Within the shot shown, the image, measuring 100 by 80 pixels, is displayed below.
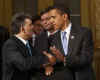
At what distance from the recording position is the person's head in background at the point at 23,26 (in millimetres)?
4246

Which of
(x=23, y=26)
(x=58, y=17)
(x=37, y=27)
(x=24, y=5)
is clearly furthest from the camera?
(x=24, y=5)

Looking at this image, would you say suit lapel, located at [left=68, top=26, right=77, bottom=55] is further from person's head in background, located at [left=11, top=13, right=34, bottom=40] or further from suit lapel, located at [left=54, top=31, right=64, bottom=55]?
person's head in background, located at [left=11, top=13, right=34, bottom=40]

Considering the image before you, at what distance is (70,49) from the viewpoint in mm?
4016

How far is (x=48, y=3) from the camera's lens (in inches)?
279

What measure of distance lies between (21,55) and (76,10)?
128 inches

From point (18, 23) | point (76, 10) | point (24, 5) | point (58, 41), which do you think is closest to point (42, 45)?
point (58, 41)

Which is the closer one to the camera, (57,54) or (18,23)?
(57,54)

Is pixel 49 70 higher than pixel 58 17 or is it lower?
lower

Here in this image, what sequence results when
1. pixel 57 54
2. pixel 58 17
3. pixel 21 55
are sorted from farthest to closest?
1. pixel 58 17
2. pixel 21 55
3. pixel 57 54

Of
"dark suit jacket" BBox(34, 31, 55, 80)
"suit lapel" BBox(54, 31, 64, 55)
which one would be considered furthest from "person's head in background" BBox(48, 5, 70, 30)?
"dark suit jacket" BBox(34, 31, 55, 80)

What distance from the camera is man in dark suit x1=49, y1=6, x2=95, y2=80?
391 centimetres

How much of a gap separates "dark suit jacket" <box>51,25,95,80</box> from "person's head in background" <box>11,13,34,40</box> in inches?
16.8

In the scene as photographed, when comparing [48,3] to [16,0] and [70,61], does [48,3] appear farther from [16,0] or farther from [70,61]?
[70,61]

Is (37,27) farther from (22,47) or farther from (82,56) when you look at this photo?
(82,56)
